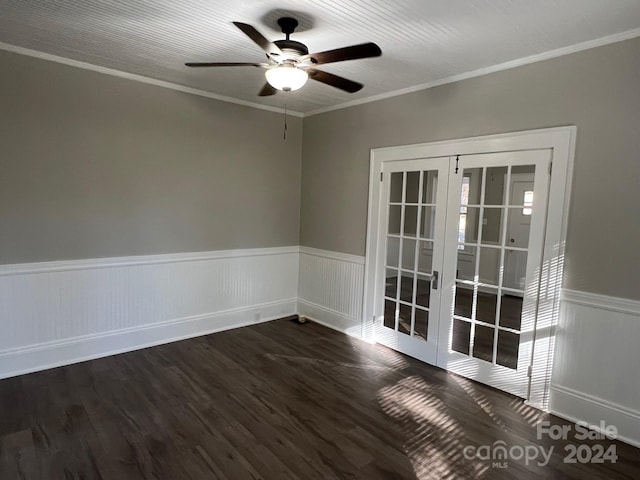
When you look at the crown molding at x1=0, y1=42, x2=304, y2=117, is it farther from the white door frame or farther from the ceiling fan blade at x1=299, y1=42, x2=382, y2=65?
the white door frame

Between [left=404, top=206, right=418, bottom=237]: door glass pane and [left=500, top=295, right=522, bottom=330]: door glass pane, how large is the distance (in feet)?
3.45

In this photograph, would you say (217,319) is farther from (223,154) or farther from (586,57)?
(586,57)

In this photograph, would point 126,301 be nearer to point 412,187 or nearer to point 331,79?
point 331,79

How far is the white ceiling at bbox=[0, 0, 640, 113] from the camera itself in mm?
2322

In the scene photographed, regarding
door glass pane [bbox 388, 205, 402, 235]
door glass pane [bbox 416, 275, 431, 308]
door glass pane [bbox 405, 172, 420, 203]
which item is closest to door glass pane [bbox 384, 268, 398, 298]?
door glass pane [bbox 416, 275, 431, 308]

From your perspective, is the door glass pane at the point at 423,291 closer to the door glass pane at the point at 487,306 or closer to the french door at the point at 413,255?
the french door at the point at 413,255

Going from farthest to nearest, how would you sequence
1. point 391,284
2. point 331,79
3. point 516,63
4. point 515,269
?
point 391,284, point 515,269, point 516,63, point 331,79

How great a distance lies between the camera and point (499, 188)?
128 inches

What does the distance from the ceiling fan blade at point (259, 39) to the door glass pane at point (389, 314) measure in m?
2.83

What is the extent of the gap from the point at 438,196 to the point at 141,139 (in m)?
2.96

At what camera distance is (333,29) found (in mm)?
2641

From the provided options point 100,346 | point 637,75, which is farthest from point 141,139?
point 637,75

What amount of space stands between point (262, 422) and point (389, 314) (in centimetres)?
199

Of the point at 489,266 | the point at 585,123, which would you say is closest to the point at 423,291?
the point at 489,266
